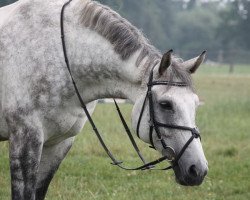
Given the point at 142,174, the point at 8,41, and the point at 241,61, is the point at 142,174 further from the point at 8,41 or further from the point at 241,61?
the point at 241,61

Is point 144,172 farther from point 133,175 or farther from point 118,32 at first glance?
point 118,32

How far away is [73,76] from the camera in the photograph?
4227 mm

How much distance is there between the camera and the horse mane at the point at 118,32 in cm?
402

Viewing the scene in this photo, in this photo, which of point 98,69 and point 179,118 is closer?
point 179,118

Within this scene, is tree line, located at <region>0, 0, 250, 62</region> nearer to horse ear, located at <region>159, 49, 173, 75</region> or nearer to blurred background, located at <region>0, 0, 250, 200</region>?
blurred background, located at <region>0, 0, 250, 200</region>

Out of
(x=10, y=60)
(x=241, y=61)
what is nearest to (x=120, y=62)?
(x=10, y=60)

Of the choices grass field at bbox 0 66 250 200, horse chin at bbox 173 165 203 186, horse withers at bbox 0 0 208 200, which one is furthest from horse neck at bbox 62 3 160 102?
grass field at bbox 0 66 250 200

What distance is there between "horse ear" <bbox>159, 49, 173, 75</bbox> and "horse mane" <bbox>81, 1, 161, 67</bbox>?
16 centimetres

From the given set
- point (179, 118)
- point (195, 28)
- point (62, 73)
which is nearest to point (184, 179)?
point (179, 118)

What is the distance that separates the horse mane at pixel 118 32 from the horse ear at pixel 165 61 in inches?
6.2

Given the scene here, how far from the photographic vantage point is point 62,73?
4172mm

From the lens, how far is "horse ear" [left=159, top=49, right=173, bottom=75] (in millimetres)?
3668

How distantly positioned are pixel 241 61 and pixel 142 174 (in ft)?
137

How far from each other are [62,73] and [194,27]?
72347 millimetres
